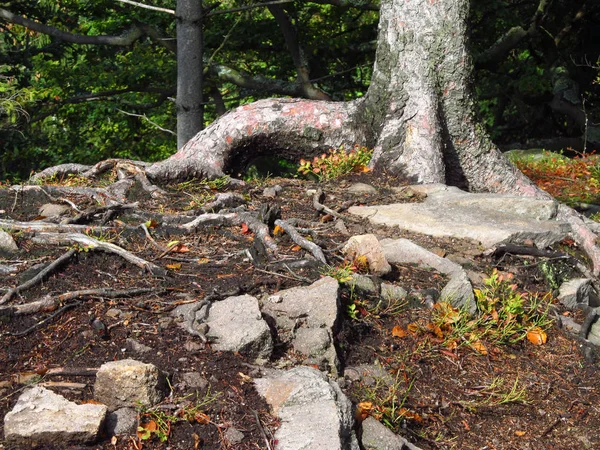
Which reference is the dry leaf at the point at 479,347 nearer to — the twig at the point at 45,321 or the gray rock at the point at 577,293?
the gray rock at the point at 577,293

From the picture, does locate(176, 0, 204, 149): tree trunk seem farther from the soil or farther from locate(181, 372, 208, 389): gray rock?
locate(181, 372, 208, 389): gray rock

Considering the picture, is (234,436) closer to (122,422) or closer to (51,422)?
(122,422)

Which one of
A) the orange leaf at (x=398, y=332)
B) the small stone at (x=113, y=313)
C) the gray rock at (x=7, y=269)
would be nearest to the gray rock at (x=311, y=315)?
the orange leaf at (x=398, y=332)

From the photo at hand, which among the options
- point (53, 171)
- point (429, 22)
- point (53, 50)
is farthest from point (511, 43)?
point (53, 171)

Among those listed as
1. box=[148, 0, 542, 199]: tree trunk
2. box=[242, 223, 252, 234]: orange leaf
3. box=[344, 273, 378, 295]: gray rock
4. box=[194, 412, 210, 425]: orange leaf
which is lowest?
box=[194, 412, 210, 425]: orange leaf

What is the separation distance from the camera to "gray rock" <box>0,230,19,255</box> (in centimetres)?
428

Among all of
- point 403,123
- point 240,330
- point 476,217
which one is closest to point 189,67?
point 403,123

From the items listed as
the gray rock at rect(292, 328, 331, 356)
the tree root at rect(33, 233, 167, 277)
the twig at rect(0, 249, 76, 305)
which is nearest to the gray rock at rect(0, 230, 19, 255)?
the tree root at rect(33, 233, 167, 277)

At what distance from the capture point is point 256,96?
15.2 m

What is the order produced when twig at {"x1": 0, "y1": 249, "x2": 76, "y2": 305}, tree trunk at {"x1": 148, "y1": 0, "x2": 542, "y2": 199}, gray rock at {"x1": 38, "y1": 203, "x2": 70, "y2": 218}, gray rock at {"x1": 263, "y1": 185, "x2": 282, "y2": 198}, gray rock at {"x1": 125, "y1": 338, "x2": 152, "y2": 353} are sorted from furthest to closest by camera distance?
tree trunk at {"x1": 148, "y1": 0, "x2": 542, "y2": 199}
gray rock at {"x1": 263, "y1": 185, "x2": 282, "y2": 198}
gray rock at {"x1": 38, "y1": 203, "x2": 70, "y2": 218}
twig at {"x1": 0, "y1": 249, "x2": 76, "y2": 305}
gray rock at {"x1": 125, "y1": 338, "x2": 152, "y2": 353}

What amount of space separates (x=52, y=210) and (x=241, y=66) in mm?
9821

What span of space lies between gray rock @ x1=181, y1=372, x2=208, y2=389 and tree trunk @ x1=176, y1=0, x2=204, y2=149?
6.31 metres

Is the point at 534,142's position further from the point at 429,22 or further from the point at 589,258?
the point at 589,258

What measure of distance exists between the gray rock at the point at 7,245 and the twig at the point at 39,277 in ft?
1.20
